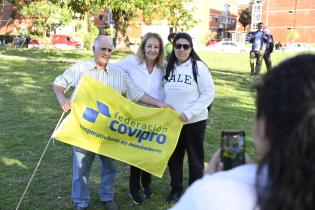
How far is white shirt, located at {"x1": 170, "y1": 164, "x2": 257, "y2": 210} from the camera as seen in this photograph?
1204mm

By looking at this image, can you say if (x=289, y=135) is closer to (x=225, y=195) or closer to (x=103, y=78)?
(x=225, y=195)

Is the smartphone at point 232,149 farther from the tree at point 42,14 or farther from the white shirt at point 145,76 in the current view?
the tree at point 42,14

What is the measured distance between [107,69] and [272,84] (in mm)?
3514

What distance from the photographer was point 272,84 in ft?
3.70

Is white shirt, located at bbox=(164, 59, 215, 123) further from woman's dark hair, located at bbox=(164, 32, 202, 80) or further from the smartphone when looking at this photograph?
the smartphone

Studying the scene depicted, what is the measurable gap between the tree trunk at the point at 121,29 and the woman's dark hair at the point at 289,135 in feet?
84.8

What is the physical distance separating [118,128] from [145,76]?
0.68m

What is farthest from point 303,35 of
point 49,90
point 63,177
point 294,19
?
point 63,177

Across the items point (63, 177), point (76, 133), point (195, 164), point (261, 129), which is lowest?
point (63, 177)

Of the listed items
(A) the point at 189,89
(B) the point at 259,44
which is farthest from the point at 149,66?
(B) the point at 259,44

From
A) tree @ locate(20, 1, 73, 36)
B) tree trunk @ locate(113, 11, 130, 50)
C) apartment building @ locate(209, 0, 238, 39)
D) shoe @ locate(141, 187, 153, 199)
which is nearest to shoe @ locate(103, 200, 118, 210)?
shoe @ locate(141, 187, 153, 199)

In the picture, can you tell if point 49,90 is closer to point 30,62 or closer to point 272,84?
point 30,62

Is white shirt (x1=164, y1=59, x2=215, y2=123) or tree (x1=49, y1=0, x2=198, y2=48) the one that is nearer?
white shirt (x1=164, y1=59, x2=215, y2=123)

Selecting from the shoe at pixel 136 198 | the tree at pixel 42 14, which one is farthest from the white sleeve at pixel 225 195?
the tree at pixel 42 14
